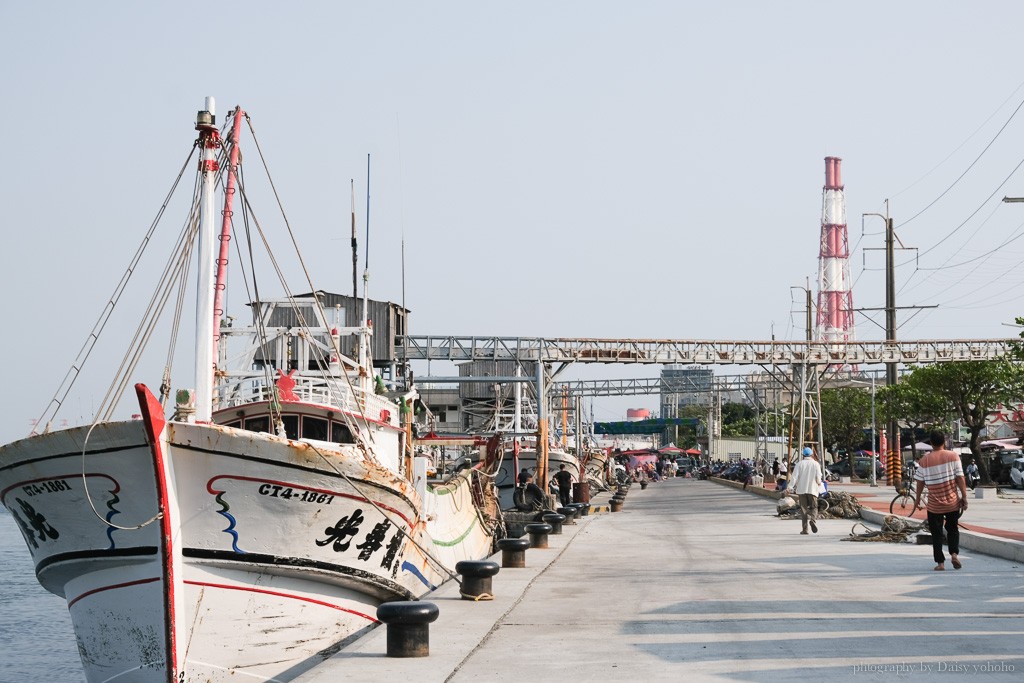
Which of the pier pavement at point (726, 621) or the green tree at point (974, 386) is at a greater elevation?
the green tree at point (974, 386)

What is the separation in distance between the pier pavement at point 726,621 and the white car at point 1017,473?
36764 mm

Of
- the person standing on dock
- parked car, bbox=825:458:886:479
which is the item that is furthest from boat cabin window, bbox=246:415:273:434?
parked car, bbox=825:458:886:479

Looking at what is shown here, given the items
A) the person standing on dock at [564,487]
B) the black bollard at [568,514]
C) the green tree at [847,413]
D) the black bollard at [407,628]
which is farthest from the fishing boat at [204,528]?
the green tree at [847,413]

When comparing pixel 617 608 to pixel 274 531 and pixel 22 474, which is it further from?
pixel 22 474

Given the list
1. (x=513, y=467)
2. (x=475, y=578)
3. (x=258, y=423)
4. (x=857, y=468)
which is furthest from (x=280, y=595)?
(x=857, y=468)

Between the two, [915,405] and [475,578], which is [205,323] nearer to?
[475,578]

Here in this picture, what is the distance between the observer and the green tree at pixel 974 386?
1761 inches

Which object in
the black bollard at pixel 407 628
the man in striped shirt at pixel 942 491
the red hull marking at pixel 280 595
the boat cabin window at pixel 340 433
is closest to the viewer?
the black bollard at pixel 407 628

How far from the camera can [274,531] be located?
41.0ft

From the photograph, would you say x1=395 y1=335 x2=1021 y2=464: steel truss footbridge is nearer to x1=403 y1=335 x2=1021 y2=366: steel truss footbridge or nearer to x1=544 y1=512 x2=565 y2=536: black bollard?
x1=403 y1=335 x2=1021 y2=366: steel truss footbridge

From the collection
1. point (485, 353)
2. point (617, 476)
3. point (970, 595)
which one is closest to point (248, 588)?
point (970, 595)

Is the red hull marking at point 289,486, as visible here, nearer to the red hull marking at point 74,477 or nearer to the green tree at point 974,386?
the red hull marking at point 74,477

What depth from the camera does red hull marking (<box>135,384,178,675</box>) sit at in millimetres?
10969

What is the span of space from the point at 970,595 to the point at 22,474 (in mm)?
10186
